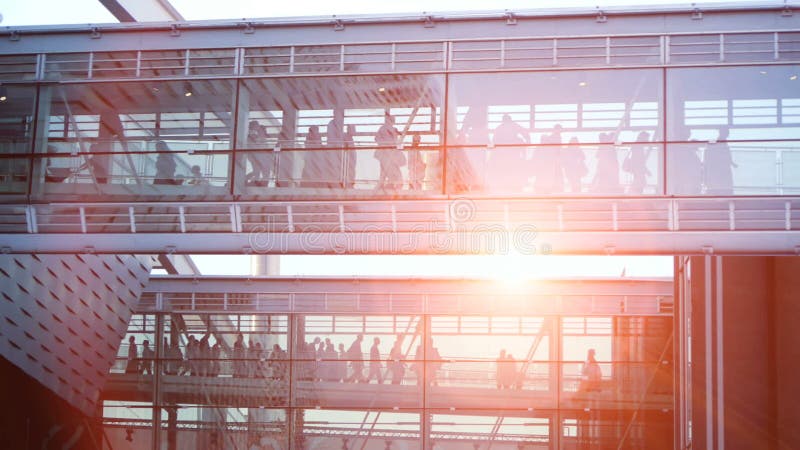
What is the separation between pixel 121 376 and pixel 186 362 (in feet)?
5.00

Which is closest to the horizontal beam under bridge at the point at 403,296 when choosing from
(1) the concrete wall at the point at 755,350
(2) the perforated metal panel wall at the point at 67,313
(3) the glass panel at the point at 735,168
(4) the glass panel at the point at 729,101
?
(2) the perforated metal panel wall at the point at 67,313

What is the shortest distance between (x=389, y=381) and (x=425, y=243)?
12206 millimetres

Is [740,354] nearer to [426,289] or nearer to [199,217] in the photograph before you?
[199,217]

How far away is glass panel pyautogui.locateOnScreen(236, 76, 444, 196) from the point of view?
15.7m

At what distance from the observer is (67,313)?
2047cm

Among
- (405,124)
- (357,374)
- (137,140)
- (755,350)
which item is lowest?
(357,374)

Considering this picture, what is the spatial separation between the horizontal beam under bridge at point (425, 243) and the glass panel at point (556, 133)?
24.9 inches

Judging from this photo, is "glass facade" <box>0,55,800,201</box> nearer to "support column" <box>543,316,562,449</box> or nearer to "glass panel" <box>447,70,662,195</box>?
"glass panel" <box>447,70,662,195</box>

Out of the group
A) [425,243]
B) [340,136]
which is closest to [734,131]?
[425,243]

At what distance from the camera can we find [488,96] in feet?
52.6

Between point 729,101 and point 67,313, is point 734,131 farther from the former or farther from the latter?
point 67,313

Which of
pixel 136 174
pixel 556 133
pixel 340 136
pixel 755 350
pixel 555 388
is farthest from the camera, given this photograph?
→ pixel 555 388

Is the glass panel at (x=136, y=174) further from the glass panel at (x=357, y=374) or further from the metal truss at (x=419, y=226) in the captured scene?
the glass panel at (x=357, y=374)

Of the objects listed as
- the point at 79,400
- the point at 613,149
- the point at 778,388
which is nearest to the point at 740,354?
the point at 778,388
